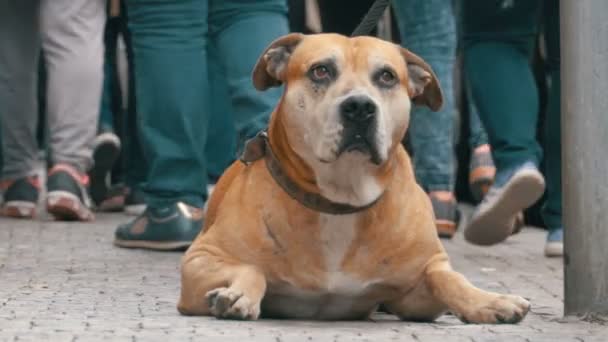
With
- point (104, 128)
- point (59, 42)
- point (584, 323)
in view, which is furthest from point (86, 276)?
point (104, 128)

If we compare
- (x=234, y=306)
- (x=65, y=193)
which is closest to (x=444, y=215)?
(x=65, y=193)

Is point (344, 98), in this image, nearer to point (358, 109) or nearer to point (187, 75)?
point (358, 109)

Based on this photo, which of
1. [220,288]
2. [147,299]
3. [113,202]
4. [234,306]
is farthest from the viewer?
[113,202]

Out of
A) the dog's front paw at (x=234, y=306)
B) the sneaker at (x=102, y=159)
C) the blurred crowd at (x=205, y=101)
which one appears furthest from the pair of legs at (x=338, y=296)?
the sneaker at (x=102, y=159)

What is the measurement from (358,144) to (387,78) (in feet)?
0.77

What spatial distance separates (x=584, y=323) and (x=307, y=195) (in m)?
0.78

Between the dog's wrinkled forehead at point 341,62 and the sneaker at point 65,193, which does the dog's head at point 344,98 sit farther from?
the sneaker at point 65,193

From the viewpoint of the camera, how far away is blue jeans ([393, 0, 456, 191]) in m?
6.62

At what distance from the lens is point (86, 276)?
5273 millimetres

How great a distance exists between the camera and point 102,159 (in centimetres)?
849

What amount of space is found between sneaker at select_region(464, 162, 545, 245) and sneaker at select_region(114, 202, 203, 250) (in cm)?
106

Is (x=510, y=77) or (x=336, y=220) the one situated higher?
(x=336, y=220)

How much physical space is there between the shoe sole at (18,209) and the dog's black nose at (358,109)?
4.07m

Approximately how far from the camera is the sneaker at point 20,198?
7.79 m
